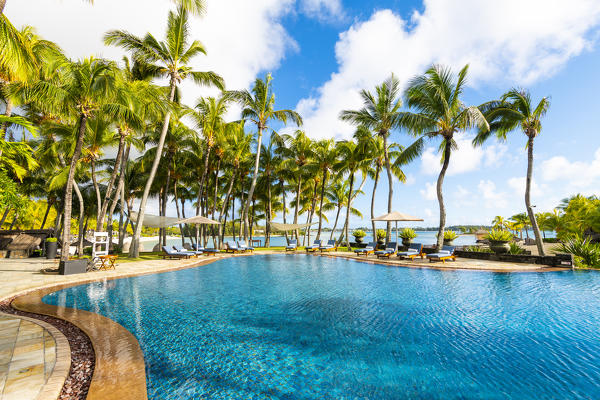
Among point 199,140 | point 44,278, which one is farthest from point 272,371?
point 199,140

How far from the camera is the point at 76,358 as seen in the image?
350 cm

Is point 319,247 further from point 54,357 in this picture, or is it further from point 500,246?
point 54,357

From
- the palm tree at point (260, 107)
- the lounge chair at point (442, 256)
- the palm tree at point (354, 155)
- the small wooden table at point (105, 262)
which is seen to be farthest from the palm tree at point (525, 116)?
the small wooden table at point (105, 262)

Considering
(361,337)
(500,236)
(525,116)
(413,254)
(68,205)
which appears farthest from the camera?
(500,236)

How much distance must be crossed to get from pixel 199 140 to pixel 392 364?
846 inches

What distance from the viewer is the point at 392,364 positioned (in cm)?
377

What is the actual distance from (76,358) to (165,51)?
1602 centimetres

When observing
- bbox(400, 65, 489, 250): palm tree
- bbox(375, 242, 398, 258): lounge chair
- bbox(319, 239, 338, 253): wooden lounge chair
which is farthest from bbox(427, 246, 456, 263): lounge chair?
bbox(319, 239, 338, 253): wooden lounge chair

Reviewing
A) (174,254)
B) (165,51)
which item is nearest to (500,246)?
(174,254)

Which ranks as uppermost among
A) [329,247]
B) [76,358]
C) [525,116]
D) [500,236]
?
[525,116]

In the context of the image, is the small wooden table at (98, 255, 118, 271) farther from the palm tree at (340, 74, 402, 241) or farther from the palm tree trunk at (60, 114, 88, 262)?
the palm tree at (340, 74, 402, 241)

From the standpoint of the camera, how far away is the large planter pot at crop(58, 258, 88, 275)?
→ 918 cm

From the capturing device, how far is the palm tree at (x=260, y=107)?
20.5 metres

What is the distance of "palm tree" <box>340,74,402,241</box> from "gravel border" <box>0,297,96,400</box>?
17371mm
